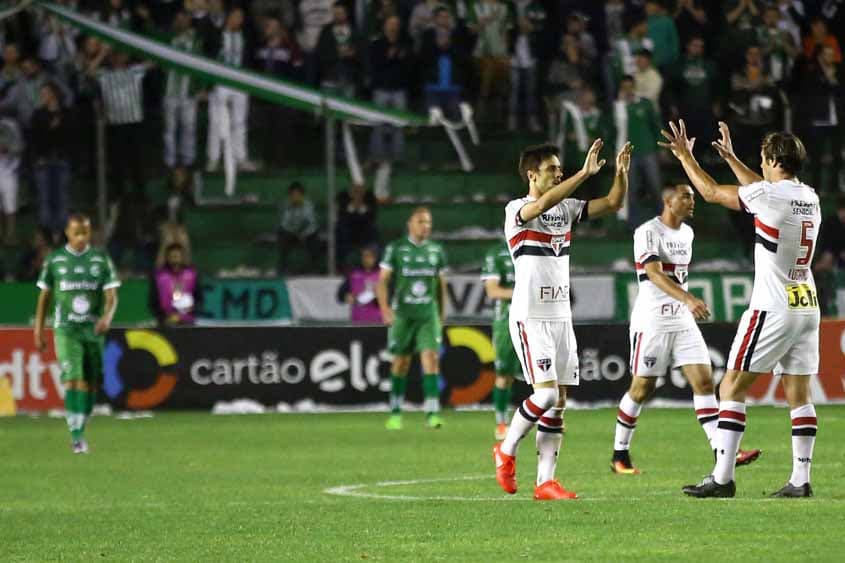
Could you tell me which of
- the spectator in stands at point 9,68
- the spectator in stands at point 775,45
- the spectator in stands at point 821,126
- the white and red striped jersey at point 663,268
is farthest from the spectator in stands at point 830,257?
the spectator in stands at point 9,68

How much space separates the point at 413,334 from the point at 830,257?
616 centimetres

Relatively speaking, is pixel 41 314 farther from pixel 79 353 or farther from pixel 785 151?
pixel 785 151

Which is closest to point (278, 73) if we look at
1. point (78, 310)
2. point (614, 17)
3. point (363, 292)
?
point (363, 292)

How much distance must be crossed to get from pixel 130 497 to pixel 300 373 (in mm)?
10619

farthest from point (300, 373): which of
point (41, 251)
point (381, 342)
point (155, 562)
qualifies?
point (155, 562)

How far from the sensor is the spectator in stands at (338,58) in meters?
26.8

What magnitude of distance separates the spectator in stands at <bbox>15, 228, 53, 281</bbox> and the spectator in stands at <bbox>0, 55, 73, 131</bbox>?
66.5 inches

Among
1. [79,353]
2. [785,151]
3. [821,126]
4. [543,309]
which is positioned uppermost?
[821,126]

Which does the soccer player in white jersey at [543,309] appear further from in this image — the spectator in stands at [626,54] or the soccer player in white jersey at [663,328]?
the spectator in stands at [626,54]

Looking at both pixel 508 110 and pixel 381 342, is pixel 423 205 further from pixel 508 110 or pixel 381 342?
pixel 381 342

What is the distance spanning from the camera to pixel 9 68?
2625cm

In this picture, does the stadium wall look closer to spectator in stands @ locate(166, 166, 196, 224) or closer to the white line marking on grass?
spectator in stands @ locate(166, 166, 196, 224)

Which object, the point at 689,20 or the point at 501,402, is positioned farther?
the point at 689,20

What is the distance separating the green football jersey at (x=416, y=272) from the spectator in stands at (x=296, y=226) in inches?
152
